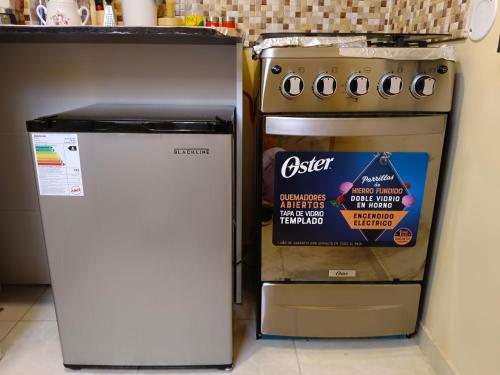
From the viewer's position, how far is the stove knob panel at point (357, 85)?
0.98 m

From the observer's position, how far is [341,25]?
1508mm

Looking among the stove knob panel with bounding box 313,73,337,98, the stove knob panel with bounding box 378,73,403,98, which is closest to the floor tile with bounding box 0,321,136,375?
the stove knob panel with bounding box 313,73,337,98

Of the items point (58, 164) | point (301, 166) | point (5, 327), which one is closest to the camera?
point (58, 164)

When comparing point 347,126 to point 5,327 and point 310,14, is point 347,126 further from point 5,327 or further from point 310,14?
point 5,327

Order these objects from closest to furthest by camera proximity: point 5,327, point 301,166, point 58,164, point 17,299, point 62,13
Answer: point 58,164 → point 301,166 → point 62,13 → point 5,327 → point 17,299

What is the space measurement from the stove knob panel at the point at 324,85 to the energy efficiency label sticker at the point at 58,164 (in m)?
0.61

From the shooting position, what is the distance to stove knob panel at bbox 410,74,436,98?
99 cm

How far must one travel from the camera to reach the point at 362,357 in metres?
1.22

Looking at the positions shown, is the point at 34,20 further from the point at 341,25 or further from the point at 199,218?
the point at 341,25

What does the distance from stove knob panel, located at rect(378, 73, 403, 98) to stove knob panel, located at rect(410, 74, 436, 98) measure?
0.04 meters

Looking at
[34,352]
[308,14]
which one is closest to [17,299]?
[34,352]

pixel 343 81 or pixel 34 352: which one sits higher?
pixel 343 81

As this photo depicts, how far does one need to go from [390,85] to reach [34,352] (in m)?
1.34

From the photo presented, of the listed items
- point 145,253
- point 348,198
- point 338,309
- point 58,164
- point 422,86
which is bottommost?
point 338,309
